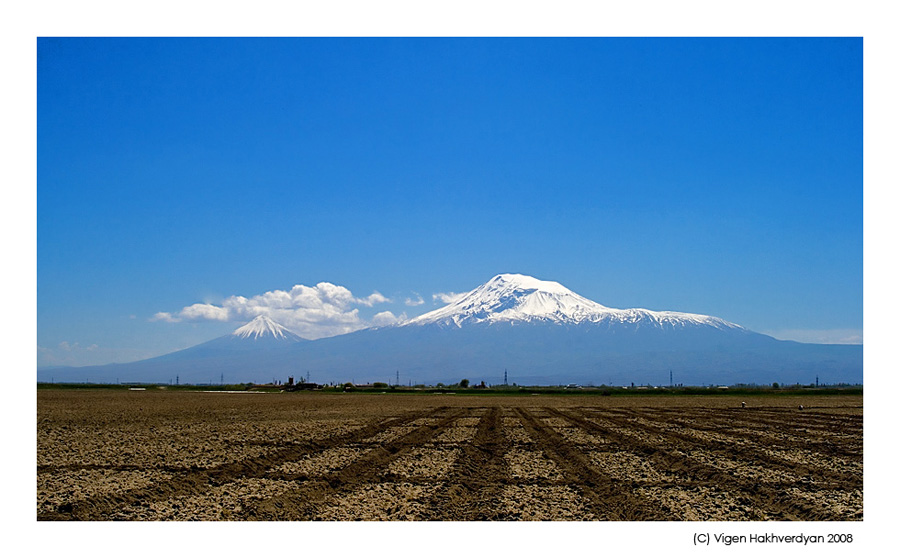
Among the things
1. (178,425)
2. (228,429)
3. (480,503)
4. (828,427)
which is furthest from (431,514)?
(828,427)

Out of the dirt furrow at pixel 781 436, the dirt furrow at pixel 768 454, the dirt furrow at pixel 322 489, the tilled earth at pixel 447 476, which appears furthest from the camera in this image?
the dirt furrow at pixel 781 436

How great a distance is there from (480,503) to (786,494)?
6737 millimetres

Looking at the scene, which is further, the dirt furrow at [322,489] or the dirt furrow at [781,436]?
the dirt furrow at [781,436]

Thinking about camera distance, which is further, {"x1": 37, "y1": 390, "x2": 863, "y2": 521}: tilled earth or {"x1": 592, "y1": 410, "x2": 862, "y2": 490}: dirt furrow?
{"x1": 592, "y1": 410, "x2": 862, "y2": 490}: dirt furrow

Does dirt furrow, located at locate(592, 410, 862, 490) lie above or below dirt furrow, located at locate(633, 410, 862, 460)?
above

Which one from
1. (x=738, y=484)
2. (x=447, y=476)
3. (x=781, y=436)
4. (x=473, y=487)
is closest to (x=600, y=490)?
(x=473, y=487)

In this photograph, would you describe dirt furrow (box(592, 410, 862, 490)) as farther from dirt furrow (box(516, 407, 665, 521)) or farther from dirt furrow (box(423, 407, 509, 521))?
dirt furrow (box(423, 407, 509, 521))

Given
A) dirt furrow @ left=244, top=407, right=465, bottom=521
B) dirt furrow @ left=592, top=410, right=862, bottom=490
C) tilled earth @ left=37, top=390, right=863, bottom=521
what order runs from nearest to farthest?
1. dirt furrow @ left=244, top=407, right=465, bottom=521
2. tilled earth @ left=37, top=390, right=863, bottom=521
3. dirt furrow @ left=592, top=410, right=862, bottom=490

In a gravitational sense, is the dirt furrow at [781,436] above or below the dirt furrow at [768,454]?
below

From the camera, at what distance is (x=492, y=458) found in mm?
19359

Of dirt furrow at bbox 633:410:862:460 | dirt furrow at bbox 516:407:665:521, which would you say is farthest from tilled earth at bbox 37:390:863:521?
dirt furrow at bbox 633:410:862:460

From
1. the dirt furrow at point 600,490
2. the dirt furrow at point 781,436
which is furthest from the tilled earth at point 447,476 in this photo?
the dirt furrow at point 781,436

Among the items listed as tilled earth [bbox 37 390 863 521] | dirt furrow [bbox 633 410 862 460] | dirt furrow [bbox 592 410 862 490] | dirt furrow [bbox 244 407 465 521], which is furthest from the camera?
dirt furrow [bbox 633 410 862 460]

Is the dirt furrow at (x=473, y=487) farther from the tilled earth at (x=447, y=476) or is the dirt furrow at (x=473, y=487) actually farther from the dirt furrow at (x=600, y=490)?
the dirt furrow at (x=600, y=490)
